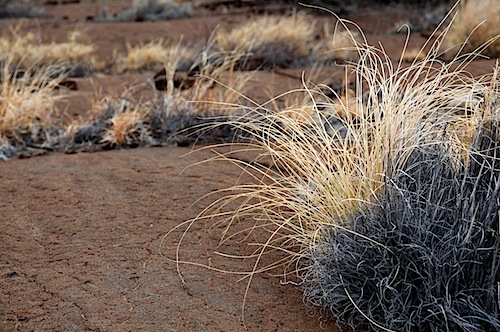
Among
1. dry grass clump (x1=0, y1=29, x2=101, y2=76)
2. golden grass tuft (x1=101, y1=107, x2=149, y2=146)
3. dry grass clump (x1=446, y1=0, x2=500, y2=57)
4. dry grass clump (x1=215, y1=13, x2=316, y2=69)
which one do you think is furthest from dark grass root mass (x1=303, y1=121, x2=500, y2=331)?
dry grass clump (x1=446, y1=0, x2=500, y2=57)

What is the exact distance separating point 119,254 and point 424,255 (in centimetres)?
144

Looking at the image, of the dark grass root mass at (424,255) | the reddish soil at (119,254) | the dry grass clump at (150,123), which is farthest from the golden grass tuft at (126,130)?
the dark grass root mass at (424,255)

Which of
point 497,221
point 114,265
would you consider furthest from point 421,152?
point 114,265

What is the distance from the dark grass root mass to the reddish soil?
18cm

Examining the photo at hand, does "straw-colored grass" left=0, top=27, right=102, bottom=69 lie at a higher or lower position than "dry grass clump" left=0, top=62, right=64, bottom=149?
lower

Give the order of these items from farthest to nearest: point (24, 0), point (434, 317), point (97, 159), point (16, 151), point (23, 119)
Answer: point (24, 0)
point (23, 119)
point (16, 151)
point (97, 159)
point (434, 317)

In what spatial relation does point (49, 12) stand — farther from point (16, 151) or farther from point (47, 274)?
point (47, 274)

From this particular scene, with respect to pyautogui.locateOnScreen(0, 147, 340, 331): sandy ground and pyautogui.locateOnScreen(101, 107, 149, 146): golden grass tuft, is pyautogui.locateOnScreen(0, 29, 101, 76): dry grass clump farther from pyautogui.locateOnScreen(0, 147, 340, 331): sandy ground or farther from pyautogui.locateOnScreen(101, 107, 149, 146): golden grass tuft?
pyautogui.locateOnScreen(0, 147, 340, 331): sandy ground

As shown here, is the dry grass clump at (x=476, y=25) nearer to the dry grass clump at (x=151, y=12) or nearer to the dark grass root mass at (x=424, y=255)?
the dry grass clump at (x=151, y=12)

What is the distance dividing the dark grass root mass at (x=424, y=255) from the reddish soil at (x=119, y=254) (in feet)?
0.58

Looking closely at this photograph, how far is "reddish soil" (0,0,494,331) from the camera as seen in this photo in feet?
10.1

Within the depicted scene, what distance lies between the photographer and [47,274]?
3445mm

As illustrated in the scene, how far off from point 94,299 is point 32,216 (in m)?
1.08

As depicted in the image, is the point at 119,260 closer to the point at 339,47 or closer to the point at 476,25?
the point at 339,47
